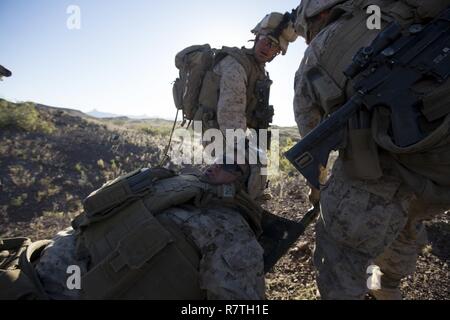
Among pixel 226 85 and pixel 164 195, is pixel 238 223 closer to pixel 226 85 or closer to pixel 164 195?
pixel 164 195

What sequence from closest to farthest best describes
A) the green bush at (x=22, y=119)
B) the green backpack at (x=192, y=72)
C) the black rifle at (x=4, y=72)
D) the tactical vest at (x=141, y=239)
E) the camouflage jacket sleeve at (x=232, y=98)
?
1. the tactical vest at (x=141, y=239)
2. the black rifle at (x=4, y=72)
3. the camouflage jacket sleeve at (x=232, y=98)
4. the green backpack at (x=192, y=72)
5. the green bush at (x=22, y=119)

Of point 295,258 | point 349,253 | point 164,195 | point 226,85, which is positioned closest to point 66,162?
point 226,85

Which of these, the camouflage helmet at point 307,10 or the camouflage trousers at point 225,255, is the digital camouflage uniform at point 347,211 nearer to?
the camouflage helmet at point 307,10

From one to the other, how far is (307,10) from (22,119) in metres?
9.47

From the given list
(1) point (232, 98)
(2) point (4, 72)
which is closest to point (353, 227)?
(1) point (232, 98)

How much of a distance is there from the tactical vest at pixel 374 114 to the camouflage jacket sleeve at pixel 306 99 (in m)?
0.06

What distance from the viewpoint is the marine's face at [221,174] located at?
2580 mm

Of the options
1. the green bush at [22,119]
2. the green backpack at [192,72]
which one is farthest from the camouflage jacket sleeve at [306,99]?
the green bush at [22,119]

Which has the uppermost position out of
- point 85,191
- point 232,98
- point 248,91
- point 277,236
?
point 248,91

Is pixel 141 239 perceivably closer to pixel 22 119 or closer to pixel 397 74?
pixel 397 74

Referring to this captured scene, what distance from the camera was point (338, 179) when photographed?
103 inches

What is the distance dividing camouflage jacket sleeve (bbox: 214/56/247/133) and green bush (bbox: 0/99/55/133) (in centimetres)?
773

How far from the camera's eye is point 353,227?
8.01ft

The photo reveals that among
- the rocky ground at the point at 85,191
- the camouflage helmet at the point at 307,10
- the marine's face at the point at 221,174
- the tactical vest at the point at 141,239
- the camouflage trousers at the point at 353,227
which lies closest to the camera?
the tactical vest at the point at 141,239
